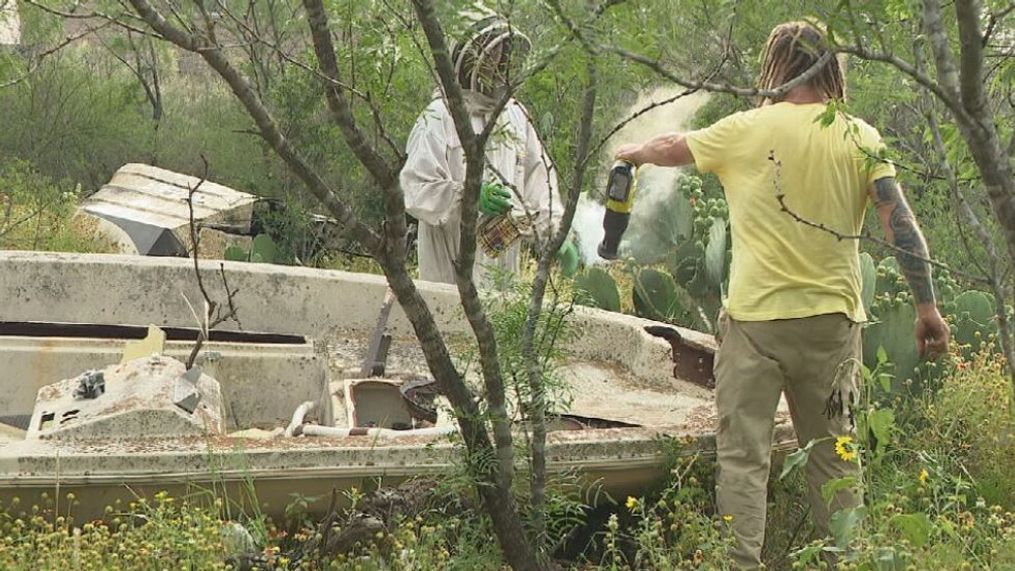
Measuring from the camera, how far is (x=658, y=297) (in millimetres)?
7453

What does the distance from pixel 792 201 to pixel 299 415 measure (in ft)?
6.74

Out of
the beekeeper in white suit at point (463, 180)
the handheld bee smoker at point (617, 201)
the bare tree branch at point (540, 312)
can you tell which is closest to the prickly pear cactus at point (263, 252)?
the beekeeper in white suit at point (463, 180)

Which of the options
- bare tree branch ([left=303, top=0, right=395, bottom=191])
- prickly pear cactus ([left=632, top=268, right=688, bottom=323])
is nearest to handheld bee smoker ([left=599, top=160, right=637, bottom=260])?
bare tree branch ([left=303, top=0, right=395, bottom=191])

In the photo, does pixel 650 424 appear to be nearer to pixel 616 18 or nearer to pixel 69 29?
pixel 616 18

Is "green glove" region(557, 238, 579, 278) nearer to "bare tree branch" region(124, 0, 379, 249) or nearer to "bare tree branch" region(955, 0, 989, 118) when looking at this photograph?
"bare tree branch" region(124, 0, 379, 249)

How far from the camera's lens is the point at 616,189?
4332 mm

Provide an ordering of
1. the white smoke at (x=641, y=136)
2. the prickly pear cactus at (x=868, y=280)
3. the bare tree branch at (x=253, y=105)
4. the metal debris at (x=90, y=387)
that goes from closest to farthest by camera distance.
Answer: the bare tree branch at (x=253, y=105) < the metal debris at (x=90, y=387) < the prickly pear cactus at (x=868, y=280) < the white smoke at (x=641, y=136)

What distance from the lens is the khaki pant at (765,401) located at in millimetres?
4016

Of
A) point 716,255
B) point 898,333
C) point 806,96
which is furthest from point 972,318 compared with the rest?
point 806,96

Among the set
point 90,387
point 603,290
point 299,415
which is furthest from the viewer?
Result: point 603,290

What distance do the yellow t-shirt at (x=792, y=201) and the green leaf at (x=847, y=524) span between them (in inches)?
29.1

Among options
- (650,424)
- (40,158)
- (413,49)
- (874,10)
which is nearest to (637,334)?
(650,424)

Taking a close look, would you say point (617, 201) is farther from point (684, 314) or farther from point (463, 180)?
point (684, 314)

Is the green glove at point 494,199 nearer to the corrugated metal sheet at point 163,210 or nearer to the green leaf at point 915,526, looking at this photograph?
the green leaf at point 915,526
